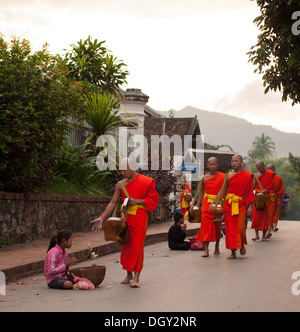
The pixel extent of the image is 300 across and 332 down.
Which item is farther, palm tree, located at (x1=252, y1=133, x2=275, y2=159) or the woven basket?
palm tree, located at (x1=252, y1=133, x2=275, y2=159)

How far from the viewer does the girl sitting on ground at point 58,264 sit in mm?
8328

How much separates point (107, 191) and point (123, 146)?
6.46 ft

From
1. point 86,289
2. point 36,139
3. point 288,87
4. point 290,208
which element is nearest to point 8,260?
point 86,289

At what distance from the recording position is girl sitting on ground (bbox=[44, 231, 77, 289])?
833 cm

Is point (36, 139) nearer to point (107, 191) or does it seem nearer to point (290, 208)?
point (107, 191)

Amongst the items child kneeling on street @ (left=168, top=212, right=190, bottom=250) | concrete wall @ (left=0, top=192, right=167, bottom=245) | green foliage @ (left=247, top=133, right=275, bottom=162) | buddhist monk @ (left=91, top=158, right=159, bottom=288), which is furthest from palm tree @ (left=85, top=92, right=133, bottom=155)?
green foliage @ (left=247, top=133, right=275, bottom=162)

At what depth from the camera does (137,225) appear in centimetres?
873

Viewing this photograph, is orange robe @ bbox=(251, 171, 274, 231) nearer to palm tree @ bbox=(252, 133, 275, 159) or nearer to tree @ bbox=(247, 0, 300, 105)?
tree @ bbox=(247, 0, 300, 105)

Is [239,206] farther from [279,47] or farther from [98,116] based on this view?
[98,116]

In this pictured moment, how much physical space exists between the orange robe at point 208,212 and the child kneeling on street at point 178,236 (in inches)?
45.5

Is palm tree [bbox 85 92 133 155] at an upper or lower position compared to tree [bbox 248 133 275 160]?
lower

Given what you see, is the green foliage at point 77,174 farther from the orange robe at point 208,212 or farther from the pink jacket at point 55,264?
the pink jacket at point 55,264

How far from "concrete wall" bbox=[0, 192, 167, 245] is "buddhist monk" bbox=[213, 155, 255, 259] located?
13.1 feet

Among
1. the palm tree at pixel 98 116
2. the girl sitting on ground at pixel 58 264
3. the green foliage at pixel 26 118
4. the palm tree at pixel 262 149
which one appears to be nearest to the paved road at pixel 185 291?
the girl sitting on ground at pixel 58 264
